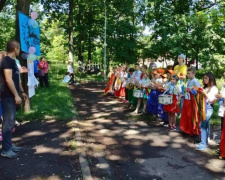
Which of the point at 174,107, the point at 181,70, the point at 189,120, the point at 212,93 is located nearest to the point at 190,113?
the point at 189,120

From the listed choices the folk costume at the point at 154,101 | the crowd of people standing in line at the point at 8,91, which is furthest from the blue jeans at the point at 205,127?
the crowd of people standing in line at the point at 8,91

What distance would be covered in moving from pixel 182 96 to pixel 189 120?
0.95m

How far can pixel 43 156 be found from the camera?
495cm

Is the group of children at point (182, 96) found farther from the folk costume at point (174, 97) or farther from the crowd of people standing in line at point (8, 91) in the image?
the crowd of people standing in line at point (8, 91)

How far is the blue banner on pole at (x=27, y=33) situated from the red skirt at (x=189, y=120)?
4.68m

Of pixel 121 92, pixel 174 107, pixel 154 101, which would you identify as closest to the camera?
pixel 174 107

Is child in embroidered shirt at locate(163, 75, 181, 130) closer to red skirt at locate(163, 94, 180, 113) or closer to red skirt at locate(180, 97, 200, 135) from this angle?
red skirt at locate(163, 94, 180, 113)

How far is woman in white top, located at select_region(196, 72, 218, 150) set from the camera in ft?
17.9

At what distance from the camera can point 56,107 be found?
31.2ft

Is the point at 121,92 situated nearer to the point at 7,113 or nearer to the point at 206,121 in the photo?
the point at 206,121

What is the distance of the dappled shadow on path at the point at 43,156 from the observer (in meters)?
4.19

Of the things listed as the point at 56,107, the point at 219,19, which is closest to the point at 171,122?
the point at 219,19

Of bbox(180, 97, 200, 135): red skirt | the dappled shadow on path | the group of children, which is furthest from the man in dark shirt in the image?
bbox(180, 97, 200, 135): red skirt

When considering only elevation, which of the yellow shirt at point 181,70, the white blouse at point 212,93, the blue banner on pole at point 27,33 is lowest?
the white blouse at point 212,93
